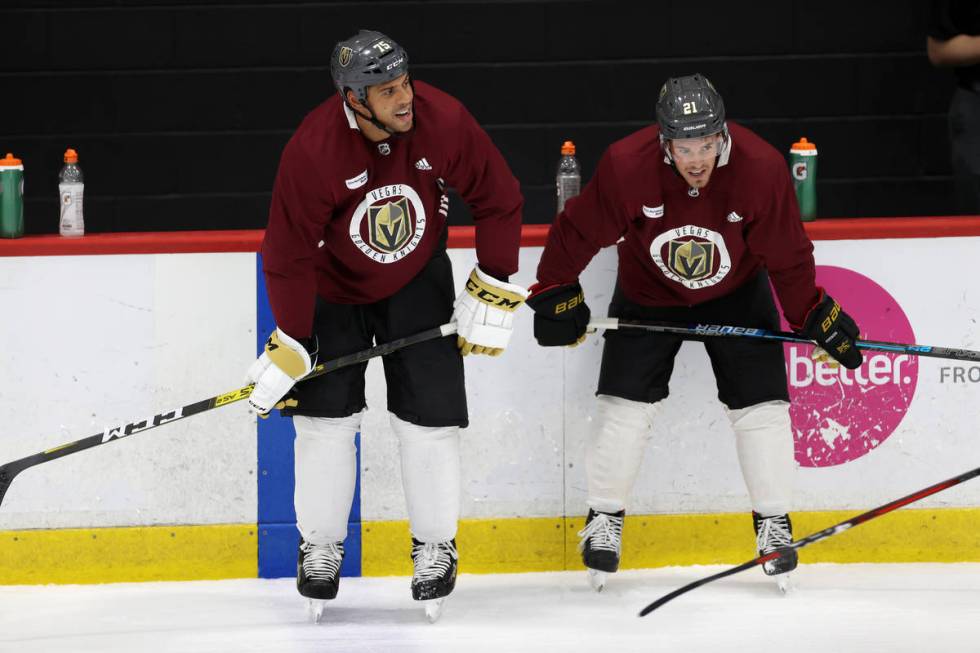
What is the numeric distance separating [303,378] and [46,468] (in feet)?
2.51

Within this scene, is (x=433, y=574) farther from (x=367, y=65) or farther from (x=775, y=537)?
Result: (x=367, y=65)

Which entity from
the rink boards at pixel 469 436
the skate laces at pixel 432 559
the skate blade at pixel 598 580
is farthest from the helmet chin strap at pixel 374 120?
the skate blade at pixel 598 580

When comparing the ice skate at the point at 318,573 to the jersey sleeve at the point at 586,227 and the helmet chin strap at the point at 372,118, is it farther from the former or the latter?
the helmet chin strap at the point at 372,118

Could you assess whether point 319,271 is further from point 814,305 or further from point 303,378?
point 814,305

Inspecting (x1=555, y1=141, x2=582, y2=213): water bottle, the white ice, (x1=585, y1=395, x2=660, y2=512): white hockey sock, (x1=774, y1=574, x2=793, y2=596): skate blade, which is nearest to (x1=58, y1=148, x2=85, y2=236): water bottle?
the white ice

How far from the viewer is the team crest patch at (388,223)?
10.5ft

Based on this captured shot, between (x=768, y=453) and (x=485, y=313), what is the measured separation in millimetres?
736

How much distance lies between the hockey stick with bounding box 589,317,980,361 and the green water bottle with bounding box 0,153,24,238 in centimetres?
135

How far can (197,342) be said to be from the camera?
3.69 m

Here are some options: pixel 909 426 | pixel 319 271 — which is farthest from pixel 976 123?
pixel 319 271

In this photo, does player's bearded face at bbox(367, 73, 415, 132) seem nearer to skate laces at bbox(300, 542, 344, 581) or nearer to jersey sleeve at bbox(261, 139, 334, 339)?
jersey sleeve at bbox(261, 139, 334, 339)

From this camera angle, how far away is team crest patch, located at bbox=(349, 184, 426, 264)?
3.21 meters

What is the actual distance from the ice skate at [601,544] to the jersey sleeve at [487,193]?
633 millimetres

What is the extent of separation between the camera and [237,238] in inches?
145
